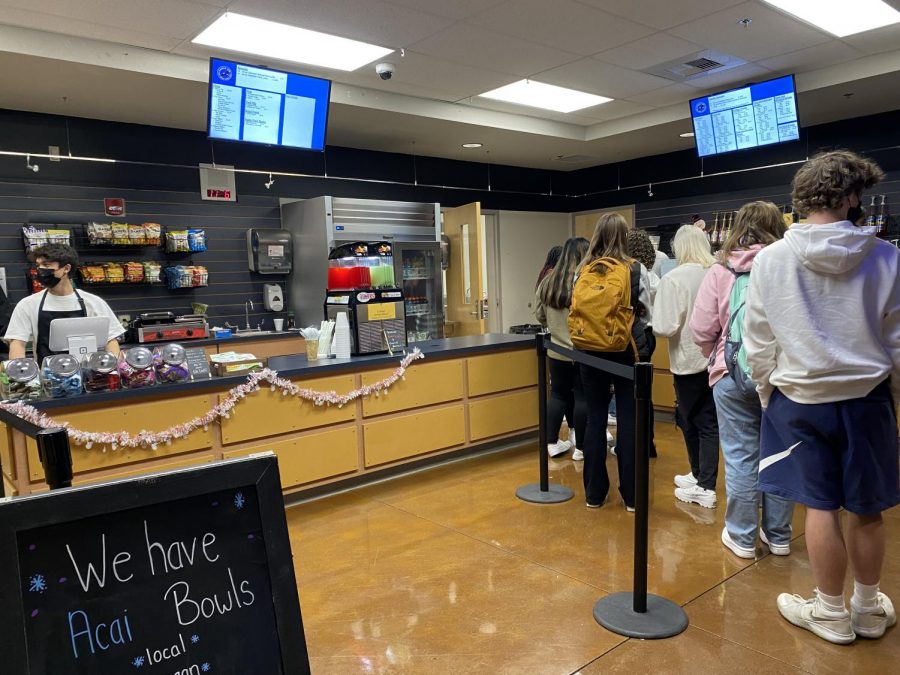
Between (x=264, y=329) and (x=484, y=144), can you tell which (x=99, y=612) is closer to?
(x=264, y=329)

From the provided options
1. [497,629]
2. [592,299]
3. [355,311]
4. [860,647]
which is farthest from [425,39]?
[860,647]

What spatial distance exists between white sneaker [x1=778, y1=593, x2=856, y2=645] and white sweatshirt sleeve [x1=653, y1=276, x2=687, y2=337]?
1590 mm

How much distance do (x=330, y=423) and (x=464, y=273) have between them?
3547mm

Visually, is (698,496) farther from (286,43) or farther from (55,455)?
(286,43)

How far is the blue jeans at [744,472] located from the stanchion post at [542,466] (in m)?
0.96

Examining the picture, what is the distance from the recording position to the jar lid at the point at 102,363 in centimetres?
318

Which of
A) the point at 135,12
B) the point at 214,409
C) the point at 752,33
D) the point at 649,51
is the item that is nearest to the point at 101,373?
the point at 214,409

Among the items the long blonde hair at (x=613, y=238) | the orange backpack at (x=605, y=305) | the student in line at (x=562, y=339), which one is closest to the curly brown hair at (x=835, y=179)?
the orange backpack at (x=605, y=305)

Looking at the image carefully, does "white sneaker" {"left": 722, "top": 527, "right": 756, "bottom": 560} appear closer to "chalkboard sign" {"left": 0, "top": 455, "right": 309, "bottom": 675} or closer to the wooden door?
"chalkboard sign" {"left": 0, "top": 455, "right": 309, "bottom": 675}

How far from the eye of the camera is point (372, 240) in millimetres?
6359

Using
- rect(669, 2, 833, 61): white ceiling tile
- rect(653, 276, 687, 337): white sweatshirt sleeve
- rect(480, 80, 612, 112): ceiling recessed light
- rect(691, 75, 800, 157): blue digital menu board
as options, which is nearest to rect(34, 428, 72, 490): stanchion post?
rect(653, 276, 687, 337): white sweatshirt sleeve

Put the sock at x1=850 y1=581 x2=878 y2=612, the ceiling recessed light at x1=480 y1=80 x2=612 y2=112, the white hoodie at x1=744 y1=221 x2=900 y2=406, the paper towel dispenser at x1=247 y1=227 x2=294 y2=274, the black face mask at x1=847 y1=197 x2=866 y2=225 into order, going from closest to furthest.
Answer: the white hoodie at x1=744 y1=221 x2=900 y2=406 → the black face mask at x1=847 y1=197 x2=866 y2=225 → the sock at x1=850 y1=581 x2=878 y2=612 → the ceiling recessed light at x1=480 y1=80 x2=612 y2=112 → the paper towel dispenser at x1=247 y1=227 x2=294 y2=274

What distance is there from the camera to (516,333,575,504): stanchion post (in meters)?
3.62

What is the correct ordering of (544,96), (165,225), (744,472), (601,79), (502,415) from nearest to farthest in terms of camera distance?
(744,472)
(502,415)
(601,79)
(165,225)
(544,96)
